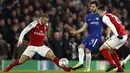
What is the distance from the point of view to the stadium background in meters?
22.5

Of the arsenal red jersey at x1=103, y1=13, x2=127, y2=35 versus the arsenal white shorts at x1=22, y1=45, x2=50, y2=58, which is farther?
the arsenal white shorts at x1=22, y1=45, x2=50, y2=58

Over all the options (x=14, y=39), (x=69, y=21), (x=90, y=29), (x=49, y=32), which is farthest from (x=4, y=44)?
(x=90, y=29)

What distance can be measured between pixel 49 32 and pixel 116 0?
6.05m

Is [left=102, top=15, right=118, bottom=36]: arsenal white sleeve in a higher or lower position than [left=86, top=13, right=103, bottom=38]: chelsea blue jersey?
higher

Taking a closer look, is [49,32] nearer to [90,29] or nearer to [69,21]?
[69,21]

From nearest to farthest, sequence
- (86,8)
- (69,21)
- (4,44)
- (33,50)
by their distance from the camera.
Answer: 1. (33,50)
2. (4,44)
3. (69,21)
4. (86,8)

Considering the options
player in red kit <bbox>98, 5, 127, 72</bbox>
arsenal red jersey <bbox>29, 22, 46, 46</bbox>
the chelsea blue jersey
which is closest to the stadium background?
arsenal red jersey <bbox>29, 22, 46, 46</bbox>

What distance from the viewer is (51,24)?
2409 centimetres

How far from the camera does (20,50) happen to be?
2223 centimetres

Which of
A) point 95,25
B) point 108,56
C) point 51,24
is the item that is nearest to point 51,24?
point 51,24

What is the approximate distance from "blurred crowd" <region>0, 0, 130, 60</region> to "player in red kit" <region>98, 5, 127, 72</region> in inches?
181

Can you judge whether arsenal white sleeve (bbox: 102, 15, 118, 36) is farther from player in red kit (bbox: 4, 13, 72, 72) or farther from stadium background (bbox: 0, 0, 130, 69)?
stadium background (bbox: 0, 0, 130, 69)

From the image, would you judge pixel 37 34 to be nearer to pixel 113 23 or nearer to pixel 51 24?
pixel 113 23

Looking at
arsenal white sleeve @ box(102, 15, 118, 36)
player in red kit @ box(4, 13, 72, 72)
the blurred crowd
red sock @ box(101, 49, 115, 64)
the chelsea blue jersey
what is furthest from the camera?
the blurred crowd
